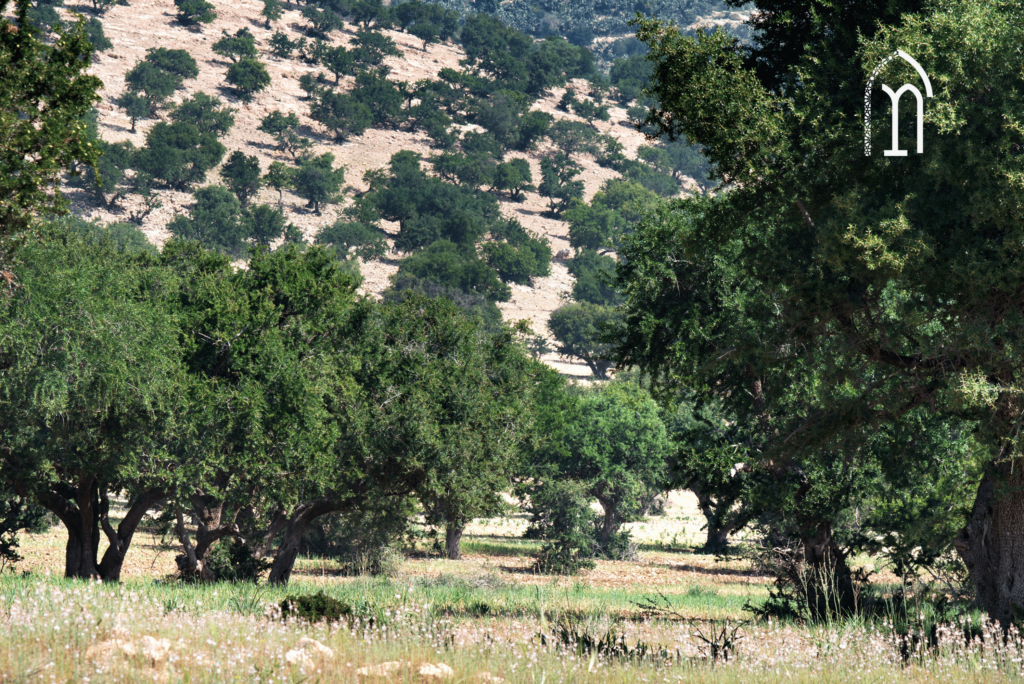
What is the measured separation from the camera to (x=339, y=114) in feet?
571

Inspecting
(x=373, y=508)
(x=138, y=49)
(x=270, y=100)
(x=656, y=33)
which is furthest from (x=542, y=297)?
(x=656, y=33)

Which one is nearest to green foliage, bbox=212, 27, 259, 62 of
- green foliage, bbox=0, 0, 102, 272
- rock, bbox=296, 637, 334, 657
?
Answer: green foliage, bbox=0, 0, 102, 272

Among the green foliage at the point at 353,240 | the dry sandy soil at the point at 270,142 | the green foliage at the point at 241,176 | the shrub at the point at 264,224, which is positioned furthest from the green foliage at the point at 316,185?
the shrub at the point at 264,224

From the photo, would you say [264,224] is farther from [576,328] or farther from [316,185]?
[576,328]

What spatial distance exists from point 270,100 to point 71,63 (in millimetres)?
172517

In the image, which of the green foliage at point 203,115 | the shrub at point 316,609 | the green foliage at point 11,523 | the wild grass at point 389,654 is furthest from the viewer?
the green foliage at point 203,115

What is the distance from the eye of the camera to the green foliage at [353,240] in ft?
432

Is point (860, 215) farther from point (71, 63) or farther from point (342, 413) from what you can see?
point (342, 413)

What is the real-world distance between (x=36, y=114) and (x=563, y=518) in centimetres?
4073

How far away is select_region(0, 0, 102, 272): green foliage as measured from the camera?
14.0 metres

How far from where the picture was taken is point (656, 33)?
49.8 feet

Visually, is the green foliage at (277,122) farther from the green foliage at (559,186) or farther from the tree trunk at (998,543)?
the tree trunk at (998,543)

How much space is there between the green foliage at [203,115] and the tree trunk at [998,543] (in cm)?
15452

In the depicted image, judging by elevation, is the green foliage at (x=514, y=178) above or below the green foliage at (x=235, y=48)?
below
